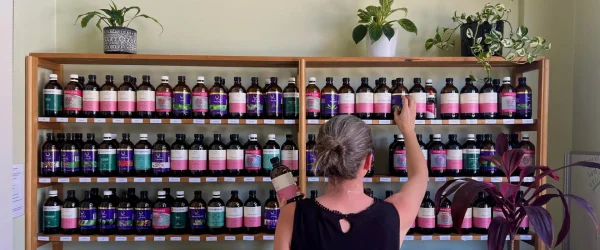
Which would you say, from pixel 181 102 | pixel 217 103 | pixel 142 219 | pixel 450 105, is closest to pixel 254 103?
pixel 217 103

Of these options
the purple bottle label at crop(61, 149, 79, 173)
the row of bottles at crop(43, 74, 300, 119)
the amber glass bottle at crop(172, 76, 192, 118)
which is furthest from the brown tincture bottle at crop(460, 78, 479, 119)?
the purple bottle label at crop(61, 149, 79, 173)

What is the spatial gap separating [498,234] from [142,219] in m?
1.90

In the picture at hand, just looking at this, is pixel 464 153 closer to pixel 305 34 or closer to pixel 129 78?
pixel 305 34

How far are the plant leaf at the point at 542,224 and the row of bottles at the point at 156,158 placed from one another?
1259 millimetres

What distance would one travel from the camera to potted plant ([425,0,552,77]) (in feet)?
7.68

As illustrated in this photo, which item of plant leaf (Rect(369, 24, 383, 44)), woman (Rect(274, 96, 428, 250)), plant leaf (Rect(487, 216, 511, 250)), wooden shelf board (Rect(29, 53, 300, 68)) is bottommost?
plant leaf (Rect(487, 216, 511, 250))

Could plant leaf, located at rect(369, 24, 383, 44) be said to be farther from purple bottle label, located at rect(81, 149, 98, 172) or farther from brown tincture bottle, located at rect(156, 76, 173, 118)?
purple bottle label, located at rect(81, 149, 98, 172)

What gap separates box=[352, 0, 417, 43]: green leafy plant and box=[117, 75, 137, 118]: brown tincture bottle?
4.53 ft

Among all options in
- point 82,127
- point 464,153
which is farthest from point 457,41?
point 82,127

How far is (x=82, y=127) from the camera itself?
281 cm

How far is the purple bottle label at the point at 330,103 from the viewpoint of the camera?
2.54 meters

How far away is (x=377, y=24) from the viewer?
8.66ft

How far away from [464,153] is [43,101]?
2.52m

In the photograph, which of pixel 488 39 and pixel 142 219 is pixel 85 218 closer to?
pixel 142 219
